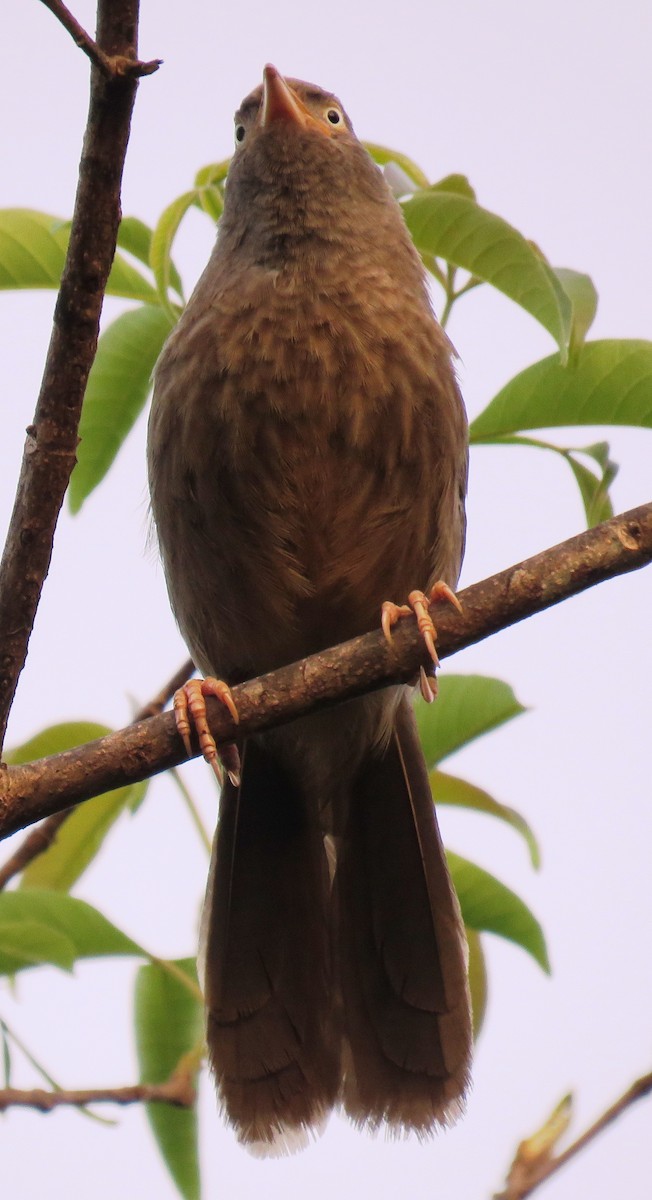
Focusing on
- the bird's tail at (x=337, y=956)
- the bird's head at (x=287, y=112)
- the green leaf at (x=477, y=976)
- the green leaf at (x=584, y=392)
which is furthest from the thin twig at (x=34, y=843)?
the bird's head at (x=287, y=112)

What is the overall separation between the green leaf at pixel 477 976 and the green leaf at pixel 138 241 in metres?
1.50

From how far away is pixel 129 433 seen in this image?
296cm

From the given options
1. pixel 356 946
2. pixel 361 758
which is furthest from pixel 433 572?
pixel 356 946

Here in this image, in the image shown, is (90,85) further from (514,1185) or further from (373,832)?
(373,832)

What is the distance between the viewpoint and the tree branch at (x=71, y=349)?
184 cm

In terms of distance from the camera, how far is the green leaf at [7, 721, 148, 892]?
2773 mm

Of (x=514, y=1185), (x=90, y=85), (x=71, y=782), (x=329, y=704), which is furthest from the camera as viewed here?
(x=329, y=704)

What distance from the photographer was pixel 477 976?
3041 millimetres

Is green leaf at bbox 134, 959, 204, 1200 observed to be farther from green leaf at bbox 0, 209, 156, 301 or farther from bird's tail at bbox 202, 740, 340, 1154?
green leaf at bbox 0, 209, 156, 301

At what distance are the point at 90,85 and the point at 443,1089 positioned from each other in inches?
81.6

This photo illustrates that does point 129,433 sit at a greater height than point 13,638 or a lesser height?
greater

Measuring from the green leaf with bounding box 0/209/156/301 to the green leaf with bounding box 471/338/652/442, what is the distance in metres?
0.83

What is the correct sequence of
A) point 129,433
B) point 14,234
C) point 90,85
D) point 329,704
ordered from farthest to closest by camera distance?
point 129,433 → point 14,234 → point 329,704 → point 90,85

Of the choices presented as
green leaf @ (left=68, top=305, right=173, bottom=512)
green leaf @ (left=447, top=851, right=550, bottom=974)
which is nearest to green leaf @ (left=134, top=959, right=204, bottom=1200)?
green leaf @ (left=447, top=851, right=550, bottom=974)
